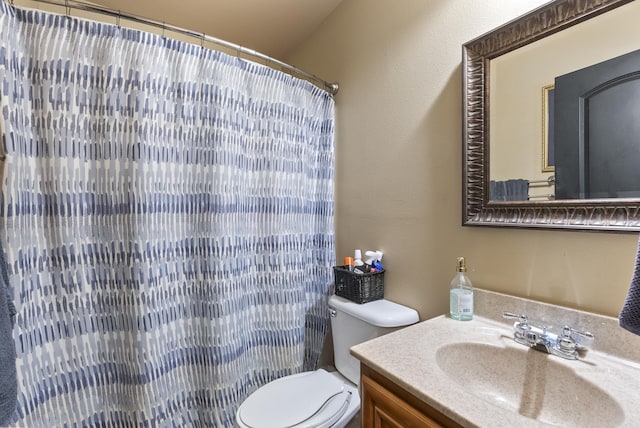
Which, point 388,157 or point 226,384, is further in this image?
point 388,157

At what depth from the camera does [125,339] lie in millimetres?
1104

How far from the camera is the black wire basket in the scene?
1335 millimetres

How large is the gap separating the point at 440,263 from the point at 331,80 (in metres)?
1.24

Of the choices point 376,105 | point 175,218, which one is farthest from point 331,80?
point 175,218

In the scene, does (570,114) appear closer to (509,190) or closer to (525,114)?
(525,114)

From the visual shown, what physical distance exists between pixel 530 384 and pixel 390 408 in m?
0.41

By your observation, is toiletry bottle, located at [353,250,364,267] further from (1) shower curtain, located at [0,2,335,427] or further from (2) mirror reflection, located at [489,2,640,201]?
(2) mirror reflection, located at [489,2,640,201]

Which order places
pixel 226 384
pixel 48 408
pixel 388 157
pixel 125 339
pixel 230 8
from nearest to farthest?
pixel 48 408 < pixel 125 339 < pixel 226 384 < pixel 388 157 < pixel 230 8

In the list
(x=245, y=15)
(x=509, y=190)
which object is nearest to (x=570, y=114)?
(x=509, y=190)

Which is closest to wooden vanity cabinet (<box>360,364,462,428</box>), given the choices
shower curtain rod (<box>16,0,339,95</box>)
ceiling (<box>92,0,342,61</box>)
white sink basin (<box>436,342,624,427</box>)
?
white sink basin (<box>436,342,624,427</box>)

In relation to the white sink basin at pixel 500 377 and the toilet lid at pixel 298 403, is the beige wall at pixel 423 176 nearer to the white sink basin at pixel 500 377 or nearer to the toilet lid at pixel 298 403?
the white sink basin at pixel 500 377

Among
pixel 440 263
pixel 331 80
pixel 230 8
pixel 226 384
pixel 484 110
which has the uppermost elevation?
pixel 230 8

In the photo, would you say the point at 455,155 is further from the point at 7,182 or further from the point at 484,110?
the point at 7,182

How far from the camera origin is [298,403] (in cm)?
114
